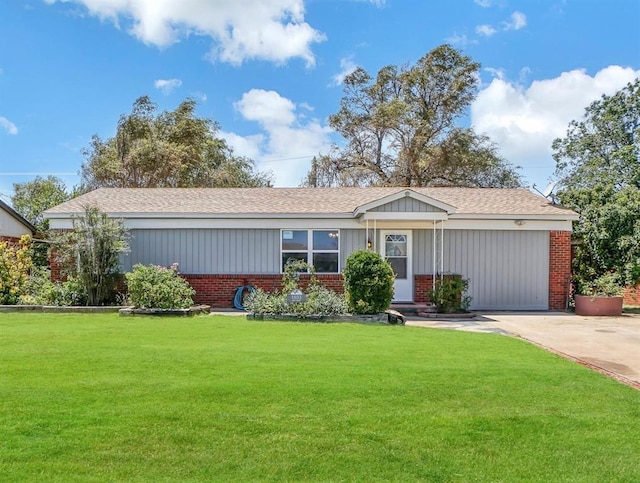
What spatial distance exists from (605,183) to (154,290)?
56.2ft

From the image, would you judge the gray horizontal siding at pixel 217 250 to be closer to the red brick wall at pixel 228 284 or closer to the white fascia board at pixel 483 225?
the red brick wall at pixel 228 284

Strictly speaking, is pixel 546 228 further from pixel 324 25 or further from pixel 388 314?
pixel 324 25

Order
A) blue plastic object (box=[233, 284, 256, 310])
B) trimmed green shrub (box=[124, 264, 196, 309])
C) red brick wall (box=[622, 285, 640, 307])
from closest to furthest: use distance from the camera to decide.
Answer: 1. trimmed green shrub (box=[124, 264, 196, 309])
2. blue plastic object (box=[233, 284, 256, 310])
3. red brick wall (box=[622, 285, 640, 307])

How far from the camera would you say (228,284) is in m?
14.9

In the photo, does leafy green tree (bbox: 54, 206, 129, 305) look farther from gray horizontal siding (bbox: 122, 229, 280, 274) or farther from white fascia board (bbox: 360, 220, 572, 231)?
white fascia board (bbox: 360, 220, 572, 231)

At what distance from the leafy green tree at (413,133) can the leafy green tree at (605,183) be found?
166 inches

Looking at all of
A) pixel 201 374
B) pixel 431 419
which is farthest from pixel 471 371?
pixel 201 374

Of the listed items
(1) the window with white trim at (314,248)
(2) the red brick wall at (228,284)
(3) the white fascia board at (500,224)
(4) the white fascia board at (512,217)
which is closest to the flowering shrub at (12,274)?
(2) the red brick wall at (228,284)

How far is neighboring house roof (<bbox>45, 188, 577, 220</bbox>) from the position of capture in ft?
48.7

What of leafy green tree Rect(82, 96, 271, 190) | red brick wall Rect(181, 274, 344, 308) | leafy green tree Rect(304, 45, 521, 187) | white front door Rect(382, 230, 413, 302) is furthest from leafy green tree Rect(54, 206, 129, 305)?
leafy green tree Rect(304, 45, 521, 187)

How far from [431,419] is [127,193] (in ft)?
51.1

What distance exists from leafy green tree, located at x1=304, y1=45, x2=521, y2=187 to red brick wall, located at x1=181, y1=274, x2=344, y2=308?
52.5 ft

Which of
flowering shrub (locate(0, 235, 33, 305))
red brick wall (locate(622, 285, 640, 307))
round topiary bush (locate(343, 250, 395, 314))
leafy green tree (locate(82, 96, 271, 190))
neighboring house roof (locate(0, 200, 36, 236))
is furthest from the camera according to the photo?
leafy green tree (locate(82, 96, 271, 190))

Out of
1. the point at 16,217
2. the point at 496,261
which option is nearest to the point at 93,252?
the point at 496,261
